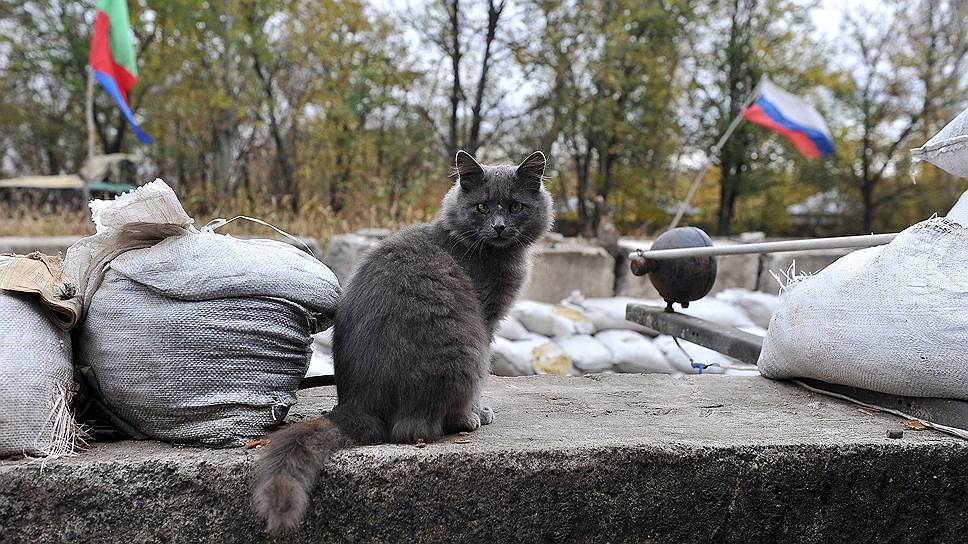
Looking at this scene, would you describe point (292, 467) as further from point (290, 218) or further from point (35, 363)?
point (290, 218)

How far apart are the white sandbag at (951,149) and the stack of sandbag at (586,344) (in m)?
3.49

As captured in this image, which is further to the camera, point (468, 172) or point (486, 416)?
point (468, 172)

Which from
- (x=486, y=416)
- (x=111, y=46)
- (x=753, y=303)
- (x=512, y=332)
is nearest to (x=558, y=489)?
(x=486, y=416)

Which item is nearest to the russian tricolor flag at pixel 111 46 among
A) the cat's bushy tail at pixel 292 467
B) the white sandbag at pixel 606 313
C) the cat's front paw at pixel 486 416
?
the white sandbag at pixel 606 313

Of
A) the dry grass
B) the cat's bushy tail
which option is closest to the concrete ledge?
the cat's bushy tail

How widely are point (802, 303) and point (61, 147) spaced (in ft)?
59.6

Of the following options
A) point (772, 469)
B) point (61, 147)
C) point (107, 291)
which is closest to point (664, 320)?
point (772, 469)

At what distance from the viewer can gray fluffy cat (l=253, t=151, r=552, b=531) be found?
5.22 feet

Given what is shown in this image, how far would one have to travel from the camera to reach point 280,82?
34.5ft

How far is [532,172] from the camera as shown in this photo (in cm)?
224

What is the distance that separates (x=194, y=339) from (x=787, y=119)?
317 inches

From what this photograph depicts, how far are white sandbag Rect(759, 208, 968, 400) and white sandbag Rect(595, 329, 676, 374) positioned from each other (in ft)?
11.9

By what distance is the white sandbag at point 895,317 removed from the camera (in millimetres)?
1928

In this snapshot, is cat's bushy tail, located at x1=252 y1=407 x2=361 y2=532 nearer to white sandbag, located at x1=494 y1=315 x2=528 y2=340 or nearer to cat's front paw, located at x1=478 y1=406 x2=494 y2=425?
cat's front paw, located at x1=478 y1=406 x2=494 y2=425
